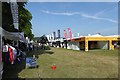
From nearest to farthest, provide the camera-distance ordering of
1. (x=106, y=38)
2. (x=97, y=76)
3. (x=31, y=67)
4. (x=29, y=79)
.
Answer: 1. (x=29, y=79)
2. (x=97, y=76)
3. (x=31, y=67)
4. (x=106, y=38)

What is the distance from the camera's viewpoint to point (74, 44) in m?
61.4

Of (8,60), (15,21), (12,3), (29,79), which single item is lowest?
(29,79)

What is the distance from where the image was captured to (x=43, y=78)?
13.2 metres

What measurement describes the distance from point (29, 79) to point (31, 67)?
3776 millimetres

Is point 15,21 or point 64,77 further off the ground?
point 15,21

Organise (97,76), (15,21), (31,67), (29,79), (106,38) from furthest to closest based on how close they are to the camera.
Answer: (106,38) < (15,21) < (31,67) < (97,76) < (29,79)

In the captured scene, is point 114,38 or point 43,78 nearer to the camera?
point 43,78

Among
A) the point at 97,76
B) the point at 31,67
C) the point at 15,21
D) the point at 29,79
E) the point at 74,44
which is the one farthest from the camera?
the point at 74,44

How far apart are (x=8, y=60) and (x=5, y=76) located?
35.8 inches

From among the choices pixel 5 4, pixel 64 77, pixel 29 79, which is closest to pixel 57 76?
pixel 64 77

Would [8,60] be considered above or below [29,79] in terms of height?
above

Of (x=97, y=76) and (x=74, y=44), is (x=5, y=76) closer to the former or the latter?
(x=97, y=76)

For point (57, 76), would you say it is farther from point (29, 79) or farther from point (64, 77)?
point (29, 79)

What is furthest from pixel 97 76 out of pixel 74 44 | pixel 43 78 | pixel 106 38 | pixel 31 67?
pixel 74 44
